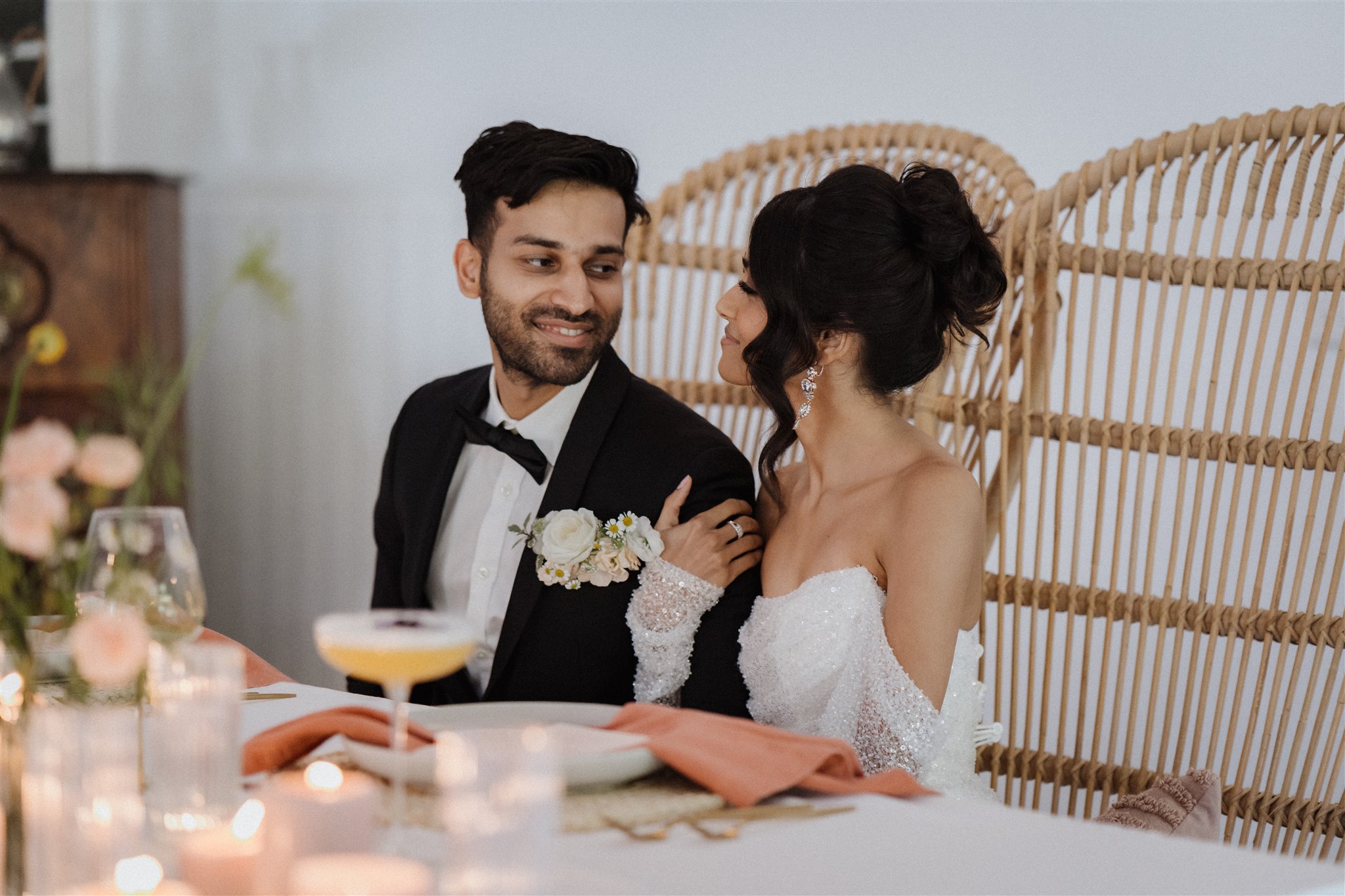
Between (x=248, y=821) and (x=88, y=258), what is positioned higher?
(x=88, y=258)

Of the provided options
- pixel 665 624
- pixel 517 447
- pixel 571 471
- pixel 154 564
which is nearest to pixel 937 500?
pixel 665 624

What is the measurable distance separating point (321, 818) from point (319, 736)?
235 millimetres

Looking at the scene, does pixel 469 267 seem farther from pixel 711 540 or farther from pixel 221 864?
pixel 221 864

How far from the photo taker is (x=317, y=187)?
4.03 m

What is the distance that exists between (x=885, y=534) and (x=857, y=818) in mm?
814

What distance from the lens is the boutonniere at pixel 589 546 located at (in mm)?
1936

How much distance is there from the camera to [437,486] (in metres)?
2.25

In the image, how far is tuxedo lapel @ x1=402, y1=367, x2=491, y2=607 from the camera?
221 cm

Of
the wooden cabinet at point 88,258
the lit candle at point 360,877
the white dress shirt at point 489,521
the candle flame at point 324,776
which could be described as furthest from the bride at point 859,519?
the wooden cabinet at point 88,258

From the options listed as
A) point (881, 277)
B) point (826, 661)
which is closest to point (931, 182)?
point (881, 277)

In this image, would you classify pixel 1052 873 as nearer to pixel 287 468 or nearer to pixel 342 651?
pixel 342 651

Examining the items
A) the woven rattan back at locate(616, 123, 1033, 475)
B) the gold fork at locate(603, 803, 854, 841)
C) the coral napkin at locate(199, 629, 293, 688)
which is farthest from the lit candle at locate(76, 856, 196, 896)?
the woven rattan back at locate(616, 123, 1033, 475)

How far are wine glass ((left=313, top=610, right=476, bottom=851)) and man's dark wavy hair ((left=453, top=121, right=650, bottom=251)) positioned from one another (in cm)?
126

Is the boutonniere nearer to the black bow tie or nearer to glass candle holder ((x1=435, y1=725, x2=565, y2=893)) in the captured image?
the black bow tie
